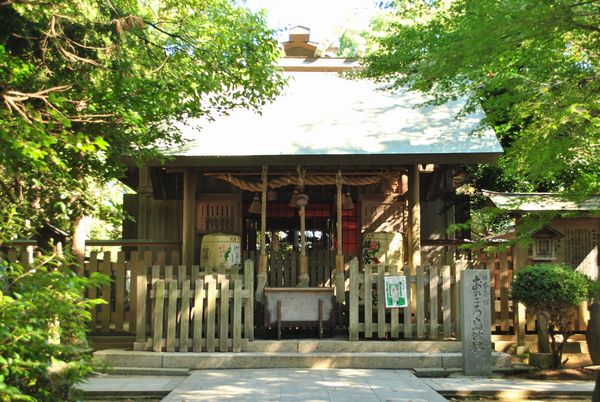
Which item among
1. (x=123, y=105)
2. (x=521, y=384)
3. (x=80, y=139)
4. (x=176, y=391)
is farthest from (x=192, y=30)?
(x=521, y=384)

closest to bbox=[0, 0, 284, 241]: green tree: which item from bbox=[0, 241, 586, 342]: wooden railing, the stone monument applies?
bbox=[0, 241, 586, 342]: wooden railing

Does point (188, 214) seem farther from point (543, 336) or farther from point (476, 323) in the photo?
point (543, 336)

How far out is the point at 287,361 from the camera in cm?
963

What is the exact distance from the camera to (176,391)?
25.2ft

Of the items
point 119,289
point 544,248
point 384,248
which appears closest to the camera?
point 119,289

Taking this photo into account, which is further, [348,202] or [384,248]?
[348,202]

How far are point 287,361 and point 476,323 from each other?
10.0 feet

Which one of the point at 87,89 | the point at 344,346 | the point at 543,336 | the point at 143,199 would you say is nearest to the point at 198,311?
the point at 344,346

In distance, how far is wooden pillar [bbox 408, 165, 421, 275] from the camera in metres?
12.0

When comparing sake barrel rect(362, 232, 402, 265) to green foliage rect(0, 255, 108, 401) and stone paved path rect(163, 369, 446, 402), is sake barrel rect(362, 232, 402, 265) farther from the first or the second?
green foliage rect(0, 255, 108, 401)

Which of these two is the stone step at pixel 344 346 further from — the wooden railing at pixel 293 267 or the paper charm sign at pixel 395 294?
the wooden railing at pixel 293 267

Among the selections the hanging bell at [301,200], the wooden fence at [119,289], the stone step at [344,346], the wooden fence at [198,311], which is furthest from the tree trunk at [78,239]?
the hanging bell at [301,200]

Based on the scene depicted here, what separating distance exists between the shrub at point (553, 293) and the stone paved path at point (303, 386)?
8.13 feet

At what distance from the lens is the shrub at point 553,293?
9.65 metres
